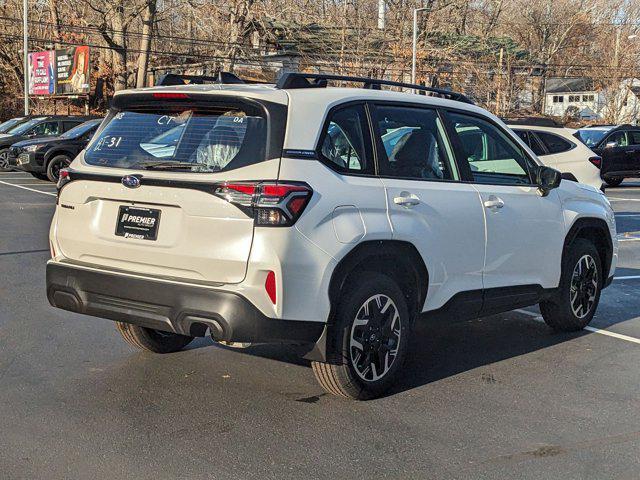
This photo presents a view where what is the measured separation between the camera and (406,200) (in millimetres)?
5406

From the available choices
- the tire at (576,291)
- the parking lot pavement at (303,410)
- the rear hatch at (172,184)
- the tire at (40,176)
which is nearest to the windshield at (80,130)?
the tire at (40,176)

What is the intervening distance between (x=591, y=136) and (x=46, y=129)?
16.5 m

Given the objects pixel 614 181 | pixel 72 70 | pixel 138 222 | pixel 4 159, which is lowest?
pixel 614 181

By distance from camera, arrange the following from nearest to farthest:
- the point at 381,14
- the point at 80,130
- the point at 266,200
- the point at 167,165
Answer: the point at 266,200
the point at 167,165
the point at 80,130
the point at 381,14

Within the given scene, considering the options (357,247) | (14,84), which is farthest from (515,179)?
(14,84)

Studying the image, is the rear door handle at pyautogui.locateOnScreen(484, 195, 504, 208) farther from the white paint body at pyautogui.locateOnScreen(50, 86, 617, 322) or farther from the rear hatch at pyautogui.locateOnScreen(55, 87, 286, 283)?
the rear hatch at pyautogui.locateOnScreen(55, 87, 286, 283)

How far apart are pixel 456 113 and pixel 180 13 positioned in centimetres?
4196

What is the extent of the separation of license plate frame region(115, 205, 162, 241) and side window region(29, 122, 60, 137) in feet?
73.1

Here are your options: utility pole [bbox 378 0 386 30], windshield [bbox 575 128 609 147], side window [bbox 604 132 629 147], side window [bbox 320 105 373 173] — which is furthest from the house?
side window [bbox 320 105 373 173]

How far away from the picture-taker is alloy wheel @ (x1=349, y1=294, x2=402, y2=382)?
5215mm

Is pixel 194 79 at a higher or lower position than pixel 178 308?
higher

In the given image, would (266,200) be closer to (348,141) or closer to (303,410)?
(348,141)

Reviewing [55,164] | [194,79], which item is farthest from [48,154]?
[194,79]

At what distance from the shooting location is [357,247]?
506cm
